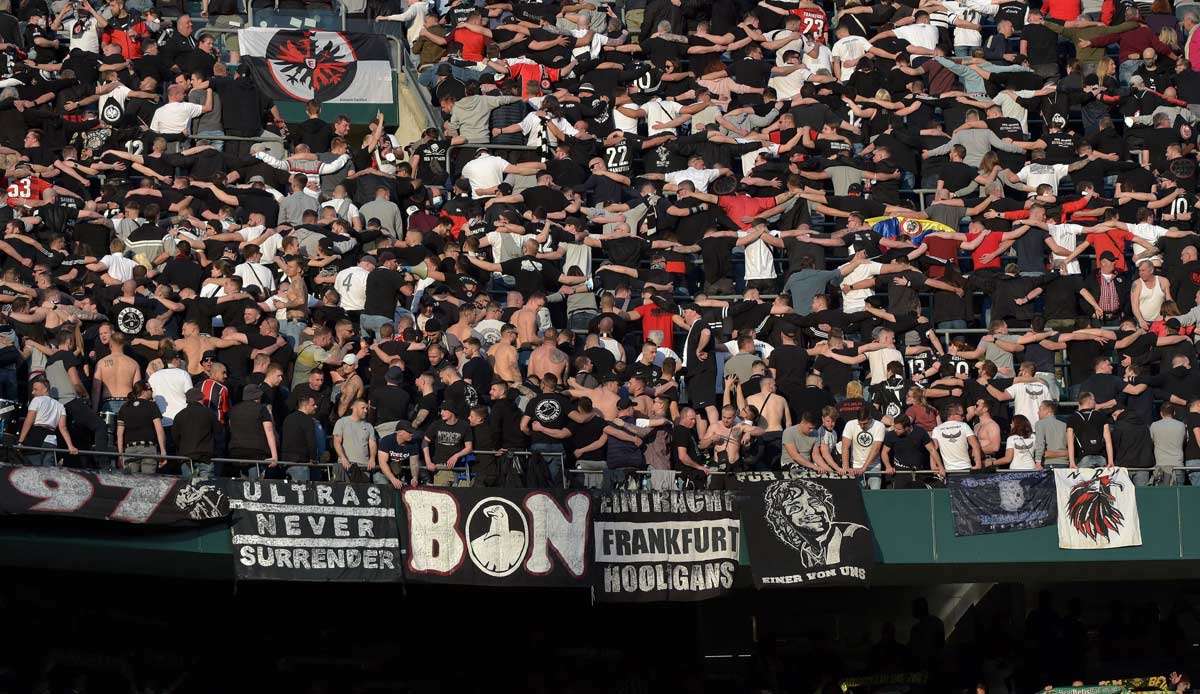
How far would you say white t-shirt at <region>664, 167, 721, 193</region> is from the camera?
2205cm

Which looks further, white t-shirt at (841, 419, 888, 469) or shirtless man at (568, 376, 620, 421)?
shirtless man at (568, 376, 620, 421)

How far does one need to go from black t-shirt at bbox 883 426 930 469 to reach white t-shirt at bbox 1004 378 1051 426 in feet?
4.03

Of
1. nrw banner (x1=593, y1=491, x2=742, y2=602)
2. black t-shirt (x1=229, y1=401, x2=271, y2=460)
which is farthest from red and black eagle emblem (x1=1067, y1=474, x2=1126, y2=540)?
black t-shirt (x1=229, y1=401, x2=271, y2=460)

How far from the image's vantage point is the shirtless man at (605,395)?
17856mm

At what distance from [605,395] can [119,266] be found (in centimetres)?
500

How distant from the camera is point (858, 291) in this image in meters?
20.2

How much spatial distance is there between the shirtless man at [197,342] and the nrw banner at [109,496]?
1.68 m

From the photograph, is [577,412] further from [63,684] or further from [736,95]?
[736,95]

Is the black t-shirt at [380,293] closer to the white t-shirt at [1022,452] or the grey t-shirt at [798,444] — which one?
the grey t-shirt at [798,444]

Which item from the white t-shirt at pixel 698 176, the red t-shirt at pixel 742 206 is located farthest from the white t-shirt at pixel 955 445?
the white t-shirt at pixel 698 176

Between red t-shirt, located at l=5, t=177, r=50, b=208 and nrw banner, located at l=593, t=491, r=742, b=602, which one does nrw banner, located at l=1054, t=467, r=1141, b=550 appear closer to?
nrw banner, located at l=593, t=491, r=742, b=602

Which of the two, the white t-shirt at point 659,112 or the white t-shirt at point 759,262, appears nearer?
the white t-shirt at point 759,262

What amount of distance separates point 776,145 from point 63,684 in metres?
10.1

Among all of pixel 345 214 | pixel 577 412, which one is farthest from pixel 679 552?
pixel 345 214
